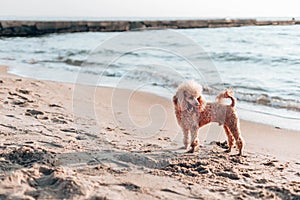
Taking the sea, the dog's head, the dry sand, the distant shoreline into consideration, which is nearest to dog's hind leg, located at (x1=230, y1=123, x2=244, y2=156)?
the dry sand

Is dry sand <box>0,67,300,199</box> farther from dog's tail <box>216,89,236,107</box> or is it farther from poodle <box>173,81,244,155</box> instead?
dog's tail <box>216,89,236,107</box>

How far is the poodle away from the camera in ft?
13.1

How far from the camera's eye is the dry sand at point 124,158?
2936 mm

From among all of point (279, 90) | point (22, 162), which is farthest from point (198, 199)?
point (279, 90)

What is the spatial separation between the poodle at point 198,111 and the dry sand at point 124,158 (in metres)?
0.27

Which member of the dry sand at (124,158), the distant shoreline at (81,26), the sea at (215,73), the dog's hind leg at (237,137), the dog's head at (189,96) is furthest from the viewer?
the distant shoreline at (81,26)

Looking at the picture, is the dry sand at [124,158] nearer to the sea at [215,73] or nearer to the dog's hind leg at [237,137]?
the dog's hind leg at [237,137]

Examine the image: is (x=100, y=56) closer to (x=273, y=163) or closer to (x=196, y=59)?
(x=196, y=59)

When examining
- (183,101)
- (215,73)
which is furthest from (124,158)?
(215,73)

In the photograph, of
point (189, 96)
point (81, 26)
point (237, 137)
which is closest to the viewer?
point (189, 96)

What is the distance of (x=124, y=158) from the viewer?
12.1ft

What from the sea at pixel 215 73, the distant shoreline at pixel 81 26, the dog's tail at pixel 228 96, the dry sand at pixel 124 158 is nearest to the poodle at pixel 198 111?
the dog's tail at pixel 228 96

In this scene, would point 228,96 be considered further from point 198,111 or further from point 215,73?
point 215,73

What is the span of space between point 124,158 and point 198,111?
100 cm
